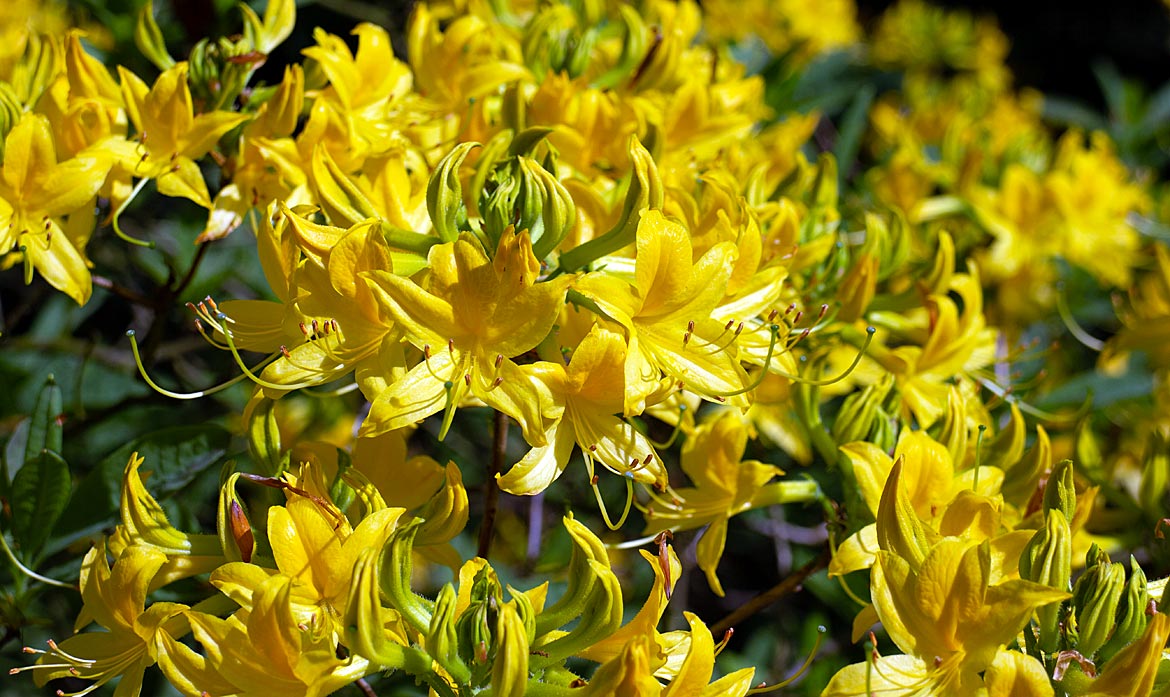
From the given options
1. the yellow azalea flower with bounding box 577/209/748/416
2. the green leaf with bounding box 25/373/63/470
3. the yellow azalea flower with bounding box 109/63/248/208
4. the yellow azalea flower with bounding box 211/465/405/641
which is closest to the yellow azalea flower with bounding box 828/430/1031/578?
the yellow azalea flower with bounding box 577/209/748/416

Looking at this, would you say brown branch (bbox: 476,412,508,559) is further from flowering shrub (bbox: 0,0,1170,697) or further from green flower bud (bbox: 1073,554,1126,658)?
green flower bud (bbox: 1073,554,1126,658)

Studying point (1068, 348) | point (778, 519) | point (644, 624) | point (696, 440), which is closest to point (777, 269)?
point (696, 440)

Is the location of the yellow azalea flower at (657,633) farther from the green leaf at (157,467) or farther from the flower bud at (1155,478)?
the flower bud at (1155,478)

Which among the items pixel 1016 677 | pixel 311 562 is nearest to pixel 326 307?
pixel 311 562

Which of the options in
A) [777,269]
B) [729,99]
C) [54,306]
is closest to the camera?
[777,269]

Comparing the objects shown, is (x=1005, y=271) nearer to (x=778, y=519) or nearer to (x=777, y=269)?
(x=778, y=519)

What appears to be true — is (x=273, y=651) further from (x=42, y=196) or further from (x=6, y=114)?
(x=6, y=114)

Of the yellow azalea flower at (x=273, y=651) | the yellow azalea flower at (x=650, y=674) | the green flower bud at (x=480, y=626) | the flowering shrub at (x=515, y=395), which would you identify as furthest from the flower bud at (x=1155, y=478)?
the yellow azalea flower at (x=273, y=651)
